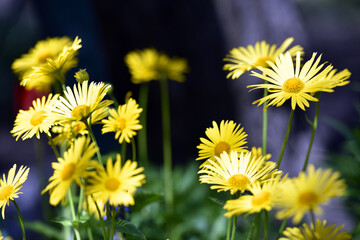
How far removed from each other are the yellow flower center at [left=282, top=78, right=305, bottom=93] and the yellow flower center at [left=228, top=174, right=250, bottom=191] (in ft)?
0.41

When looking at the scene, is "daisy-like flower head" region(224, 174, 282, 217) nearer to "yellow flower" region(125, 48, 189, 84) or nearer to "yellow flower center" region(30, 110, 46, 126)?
"yellow flower center" region(30, 110, 46, 126)

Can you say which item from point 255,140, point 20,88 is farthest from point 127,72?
point 20,88

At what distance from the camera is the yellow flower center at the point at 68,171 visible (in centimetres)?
41

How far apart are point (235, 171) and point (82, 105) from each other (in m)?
0.20

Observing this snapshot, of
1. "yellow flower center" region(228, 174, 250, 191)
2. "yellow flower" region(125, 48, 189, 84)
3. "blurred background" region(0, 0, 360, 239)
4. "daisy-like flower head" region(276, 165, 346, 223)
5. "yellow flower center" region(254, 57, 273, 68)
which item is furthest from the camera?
"blurred background" region(0, 0, 360, 239)

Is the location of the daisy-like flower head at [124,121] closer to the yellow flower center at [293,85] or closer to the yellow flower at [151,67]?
the yellow flower center at [293,85]

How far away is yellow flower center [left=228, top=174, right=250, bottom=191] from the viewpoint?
469 millimetres

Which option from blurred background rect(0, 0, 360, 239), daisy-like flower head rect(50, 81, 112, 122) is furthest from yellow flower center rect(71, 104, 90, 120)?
blurred background rect(0, 0, 360, 239)

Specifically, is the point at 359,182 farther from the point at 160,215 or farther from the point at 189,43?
the point at 189,43

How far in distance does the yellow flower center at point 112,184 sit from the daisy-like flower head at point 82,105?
3.7 inches

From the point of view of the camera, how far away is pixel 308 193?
37cm

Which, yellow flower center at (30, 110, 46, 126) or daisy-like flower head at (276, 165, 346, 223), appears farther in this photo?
yellow flower center at (30, 110, 46, 126)

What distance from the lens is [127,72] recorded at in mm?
1788

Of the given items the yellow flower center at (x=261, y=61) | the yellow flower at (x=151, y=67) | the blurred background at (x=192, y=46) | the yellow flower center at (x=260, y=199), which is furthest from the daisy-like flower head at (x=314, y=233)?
the blurred background at (x=192, y=46)
